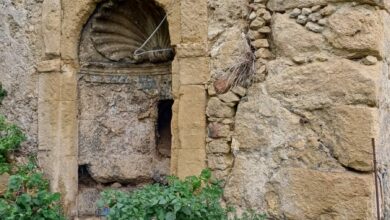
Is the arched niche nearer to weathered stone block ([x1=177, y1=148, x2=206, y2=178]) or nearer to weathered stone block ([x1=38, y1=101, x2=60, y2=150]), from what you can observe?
weathered stone block ([x1=38, y1=101, x2=60, y2=150])

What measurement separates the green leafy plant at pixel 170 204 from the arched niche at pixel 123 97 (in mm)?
1548

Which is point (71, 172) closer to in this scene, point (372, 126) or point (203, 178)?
point (203, 178)

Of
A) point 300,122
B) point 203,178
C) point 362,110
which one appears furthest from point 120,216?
point 362,110

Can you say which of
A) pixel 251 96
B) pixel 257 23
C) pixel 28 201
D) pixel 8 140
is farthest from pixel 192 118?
pixel 8 140

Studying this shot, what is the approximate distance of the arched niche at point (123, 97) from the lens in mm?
4930

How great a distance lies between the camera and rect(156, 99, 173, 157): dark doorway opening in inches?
208

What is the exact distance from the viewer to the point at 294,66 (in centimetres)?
353

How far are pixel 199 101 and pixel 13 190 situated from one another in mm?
1855

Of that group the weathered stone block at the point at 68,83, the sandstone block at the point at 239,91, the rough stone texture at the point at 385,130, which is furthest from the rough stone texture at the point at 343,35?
the weathered stone block at the point at 68,83

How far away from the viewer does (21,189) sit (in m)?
4.41

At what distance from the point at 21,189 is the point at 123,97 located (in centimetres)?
142

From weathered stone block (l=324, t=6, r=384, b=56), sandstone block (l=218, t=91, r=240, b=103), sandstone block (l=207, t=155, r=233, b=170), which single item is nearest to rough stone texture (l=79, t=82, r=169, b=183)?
sandstone block (l=207, t=155, r=233, b=170)

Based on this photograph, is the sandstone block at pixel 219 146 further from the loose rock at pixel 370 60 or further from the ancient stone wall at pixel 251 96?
Answer: the loose rock at pixel 370 60

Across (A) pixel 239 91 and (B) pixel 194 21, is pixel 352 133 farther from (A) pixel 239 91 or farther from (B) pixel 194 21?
(B) pixel 194 21
